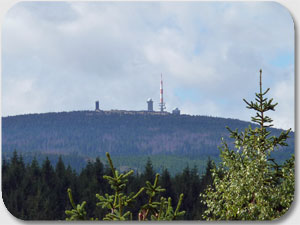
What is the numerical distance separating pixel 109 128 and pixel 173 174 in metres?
1.18

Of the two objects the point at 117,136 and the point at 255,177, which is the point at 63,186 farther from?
the point at 255,177

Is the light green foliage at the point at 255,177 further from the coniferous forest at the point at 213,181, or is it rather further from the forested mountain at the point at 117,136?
the forested mountain at the point at 117,136

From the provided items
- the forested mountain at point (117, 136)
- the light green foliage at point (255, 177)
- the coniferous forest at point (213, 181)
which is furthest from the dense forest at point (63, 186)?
the light green foliage at point (255, 177)

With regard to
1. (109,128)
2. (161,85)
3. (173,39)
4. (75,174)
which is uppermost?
(173,39)

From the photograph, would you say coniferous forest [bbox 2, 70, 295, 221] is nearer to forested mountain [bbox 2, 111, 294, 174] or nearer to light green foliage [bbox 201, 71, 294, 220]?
light green foliage [bbox 201, 71, 294, 220]

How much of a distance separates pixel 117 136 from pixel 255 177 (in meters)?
1.78

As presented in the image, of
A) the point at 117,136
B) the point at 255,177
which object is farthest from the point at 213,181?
the point at 117,136

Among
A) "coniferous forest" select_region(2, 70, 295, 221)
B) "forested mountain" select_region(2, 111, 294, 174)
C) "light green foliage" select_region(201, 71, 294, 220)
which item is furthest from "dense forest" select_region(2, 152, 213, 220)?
"light green foliage" select_region(201, 71, 294, 220)

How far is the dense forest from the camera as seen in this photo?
840cm

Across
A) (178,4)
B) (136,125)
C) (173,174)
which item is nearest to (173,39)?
(178,4)

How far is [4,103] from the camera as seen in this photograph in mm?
8203

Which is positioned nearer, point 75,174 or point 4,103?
point 4,103

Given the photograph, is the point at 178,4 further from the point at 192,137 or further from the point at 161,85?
the point at 192,137

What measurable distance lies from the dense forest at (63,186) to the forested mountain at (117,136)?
184 mm
